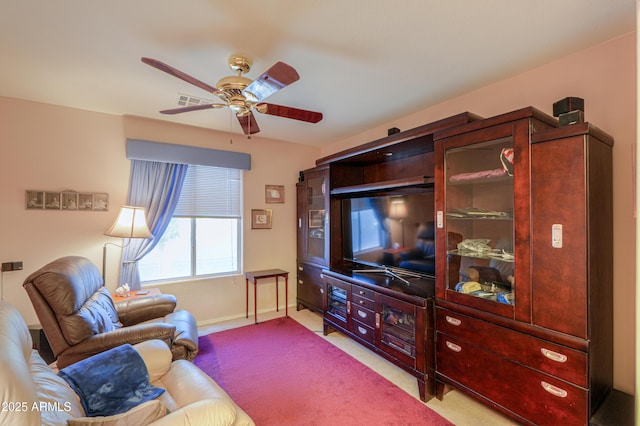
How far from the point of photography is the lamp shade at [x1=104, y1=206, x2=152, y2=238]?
282cm

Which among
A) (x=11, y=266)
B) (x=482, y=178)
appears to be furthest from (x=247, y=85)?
(x=11, y=266)

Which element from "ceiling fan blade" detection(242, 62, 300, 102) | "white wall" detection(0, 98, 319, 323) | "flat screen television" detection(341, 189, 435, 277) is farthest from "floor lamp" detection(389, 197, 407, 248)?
"white wall" detection(0, 98, 319, 323)

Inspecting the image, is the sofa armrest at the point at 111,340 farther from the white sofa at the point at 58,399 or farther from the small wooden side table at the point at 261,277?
the small wooden side table at the point at 261,277

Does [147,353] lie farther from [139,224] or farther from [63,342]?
[139,224]

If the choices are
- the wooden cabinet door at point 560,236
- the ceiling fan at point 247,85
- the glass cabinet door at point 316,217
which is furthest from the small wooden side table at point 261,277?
the wooden cabinet door at point 560,236

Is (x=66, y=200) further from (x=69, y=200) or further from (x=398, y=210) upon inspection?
(x=398, y=210)

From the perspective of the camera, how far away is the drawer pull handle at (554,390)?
5.18 feet

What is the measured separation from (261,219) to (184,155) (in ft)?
4.32

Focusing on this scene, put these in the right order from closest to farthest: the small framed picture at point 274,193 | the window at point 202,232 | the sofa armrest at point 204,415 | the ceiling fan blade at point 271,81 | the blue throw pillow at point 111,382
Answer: the sofa armrest at point 204,415 → the blue throw pillow at point 111,382 → the ceiling fan blade at point 271,81 → the window at point 202,232 → the small framed picture at point 274,193

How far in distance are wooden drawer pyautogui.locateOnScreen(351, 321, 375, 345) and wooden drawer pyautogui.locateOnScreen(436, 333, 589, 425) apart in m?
0.68

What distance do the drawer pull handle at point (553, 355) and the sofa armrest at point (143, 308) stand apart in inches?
119

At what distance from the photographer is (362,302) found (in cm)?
283

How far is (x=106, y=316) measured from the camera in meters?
2.18

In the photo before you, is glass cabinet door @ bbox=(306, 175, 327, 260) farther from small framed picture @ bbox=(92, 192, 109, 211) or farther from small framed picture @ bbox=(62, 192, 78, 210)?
small framed picture @ bbox=(62, 192, 78, 210)
